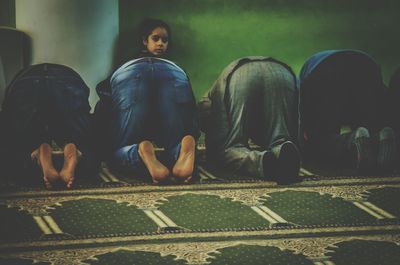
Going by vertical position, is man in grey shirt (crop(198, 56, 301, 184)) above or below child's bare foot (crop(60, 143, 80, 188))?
above

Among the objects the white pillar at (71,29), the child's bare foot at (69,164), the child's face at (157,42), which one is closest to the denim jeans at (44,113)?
the child's bare foot at (69,164)

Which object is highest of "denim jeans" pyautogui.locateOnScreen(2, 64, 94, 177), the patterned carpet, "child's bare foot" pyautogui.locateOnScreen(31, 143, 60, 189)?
"denim jeans" pyautogui.locateOnScreen(2, 64, 94, 177)

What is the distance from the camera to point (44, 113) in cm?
379

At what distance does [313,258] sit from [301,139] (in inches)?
62.4

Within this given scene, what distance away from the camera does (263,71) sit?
395 centimetres

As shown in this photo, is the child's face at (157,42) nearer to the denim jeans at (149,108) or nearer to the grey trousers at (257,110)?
the denim jeans at (149,108)

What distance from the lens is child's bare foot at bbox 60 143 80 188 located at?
11.7 feet

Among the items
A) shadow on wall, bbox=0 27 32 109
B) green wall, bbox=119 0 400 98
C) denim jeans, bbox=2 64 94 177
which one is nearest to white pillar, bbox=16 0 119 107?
shadow on wall, bbox=0 27 32 109

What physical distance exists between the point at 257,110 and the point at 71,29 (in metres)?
1.46

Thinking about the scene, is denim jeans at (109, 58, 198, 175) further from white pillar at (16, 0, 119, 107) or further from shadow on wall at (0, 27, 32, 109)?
shadow on wall at (0, 27, 32, 109)

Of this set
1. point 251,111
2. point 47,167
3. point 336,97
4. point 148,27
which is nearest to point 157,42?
point 148,27

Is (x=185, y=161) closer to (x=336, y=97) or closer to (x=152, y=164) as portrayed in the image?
(x=152, y=164)

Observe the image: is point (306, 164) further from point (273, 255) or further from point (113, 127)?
point (273, 255)

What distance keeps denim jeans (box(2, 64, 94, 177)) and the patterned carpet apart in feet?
0.74
